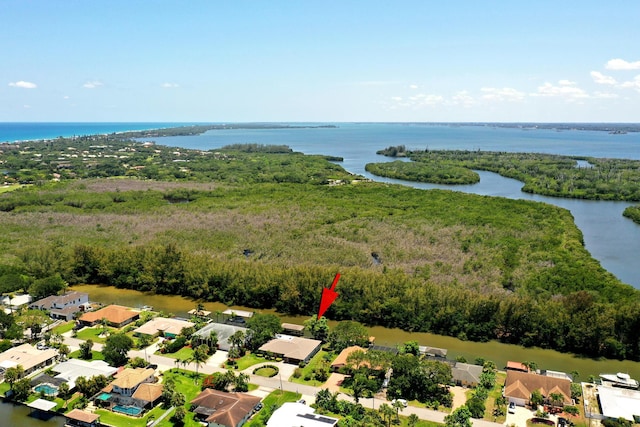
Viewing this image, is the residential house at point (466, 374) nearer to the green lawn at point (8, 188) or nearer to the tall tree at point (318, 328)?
the tall tree at point (318, 328)

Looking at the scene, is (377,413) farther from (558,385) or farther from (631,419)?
(631,419)

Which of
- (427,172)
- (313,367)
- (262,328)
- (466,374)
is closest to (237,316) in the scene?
(262,328)

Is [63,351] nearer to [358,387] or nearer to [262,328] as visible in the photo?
[262,328]

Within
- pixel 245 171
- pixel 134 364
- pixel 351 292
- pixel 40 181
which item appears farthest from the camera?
pixel 245 171

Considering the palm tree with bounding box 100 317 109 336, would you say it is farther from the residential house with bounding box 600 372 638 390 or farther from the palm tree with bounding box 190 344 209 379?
the residential house with bounding box 600 372 638 390

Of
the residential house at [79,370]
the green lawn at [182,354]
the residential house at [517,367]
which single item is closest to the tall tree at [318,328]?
the green lawn at [182,354]

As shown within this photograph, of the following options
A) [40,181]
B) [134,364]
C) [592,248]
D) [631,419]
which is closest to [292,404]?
[134,364]

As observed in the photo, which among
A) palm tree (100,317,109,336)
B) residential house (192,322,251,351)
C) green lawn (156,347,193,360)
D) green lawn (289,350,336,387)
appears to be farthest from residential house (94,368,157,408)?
palm tree (100,317,109,336)
